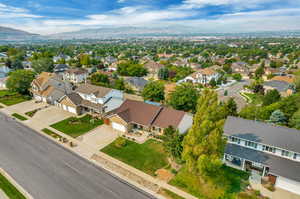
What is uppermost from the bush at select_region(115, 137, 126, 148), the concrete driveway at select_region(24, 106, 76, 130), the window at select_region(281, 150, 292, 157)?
the window at select_region(281, 150, 292, 157)

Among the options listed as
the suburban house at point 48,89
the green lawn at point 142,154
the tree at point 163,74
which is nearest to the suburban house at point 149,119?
the green lawn at point 142,154

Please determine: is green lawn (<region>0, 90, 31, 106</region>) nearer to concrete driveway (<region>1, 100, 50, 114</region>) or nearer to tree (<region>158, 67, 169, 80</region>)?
concrete driveway (<region>1, 100, 50, 114</region>)

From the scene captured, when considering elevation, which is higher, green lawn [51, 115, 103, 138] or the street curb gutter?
green lawn [51, 115, 103, 138]

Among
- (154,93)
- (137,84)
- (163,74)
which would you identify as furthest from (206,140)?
(163,74)

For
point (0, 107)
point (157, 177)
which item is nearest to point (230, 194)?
point (157, 177)

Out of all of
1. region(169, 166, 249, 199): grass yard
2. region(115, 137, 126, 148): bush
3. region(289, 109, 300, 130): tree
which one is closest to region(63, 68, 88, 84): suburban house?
region(115, 137, 126, 148): bush

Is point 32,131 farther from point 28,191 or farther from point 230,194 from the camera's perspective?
point 230,194
